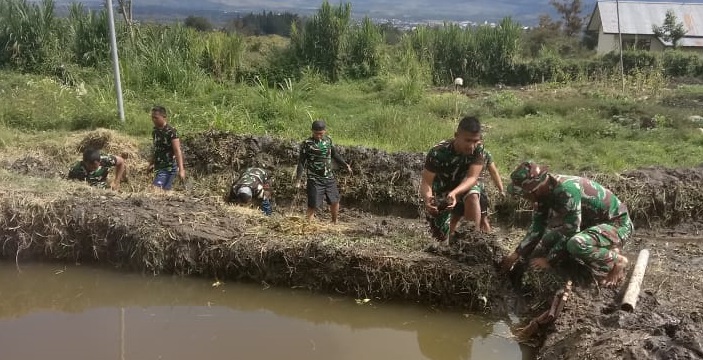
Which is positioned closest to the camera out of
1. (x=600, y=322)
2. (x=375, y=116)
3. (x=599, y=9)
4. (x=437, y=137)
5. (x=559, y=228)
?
(x=600, y=322)

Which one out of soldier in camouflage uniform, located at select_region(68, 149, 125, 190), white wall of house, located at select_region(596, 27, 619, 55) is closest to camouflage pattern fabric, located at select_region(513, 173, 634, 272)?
soldier in camouflage uniform, located at select_region(68, 149, 125, 190)

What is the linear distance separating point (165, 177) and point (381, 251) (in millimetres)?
3328

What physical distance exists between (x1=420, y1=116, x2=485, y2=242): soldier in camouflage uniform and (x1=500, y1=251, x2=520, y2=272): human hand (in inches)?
20.8

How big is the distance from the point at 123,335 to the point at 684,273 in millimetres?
4947

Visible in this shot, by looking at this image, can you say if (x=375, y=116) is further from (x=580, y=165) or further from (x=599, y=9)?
(x=599, y=9)

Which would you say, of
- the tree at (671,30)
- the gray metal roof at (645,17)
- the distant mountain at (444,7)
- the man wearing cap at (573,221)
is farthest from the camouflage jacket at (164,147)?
the distant mountain at (444,7)

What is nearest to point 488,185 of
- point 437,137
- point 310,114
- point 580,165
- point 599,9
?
point 580,165

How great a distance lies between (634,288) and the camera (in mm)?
4754

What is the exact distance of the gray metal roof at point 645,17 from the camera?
3095cm

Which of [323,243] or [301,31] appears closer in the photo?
[323,243]

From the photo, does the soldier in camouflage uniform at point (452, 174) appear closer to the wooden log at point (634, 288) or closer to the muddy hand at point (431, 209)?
the muddy hand at point (431, 209)

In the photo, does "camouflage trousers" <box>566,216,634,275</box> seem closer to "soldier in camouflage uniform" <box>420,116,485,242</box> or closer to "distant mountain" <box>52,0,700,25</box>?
"soldier in camouflage uniform" <box>420,116,485,242</box>

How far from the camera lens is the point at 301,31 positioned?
1811cm

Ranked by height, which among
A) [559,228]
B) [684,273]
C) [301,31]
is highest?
[301,31]
